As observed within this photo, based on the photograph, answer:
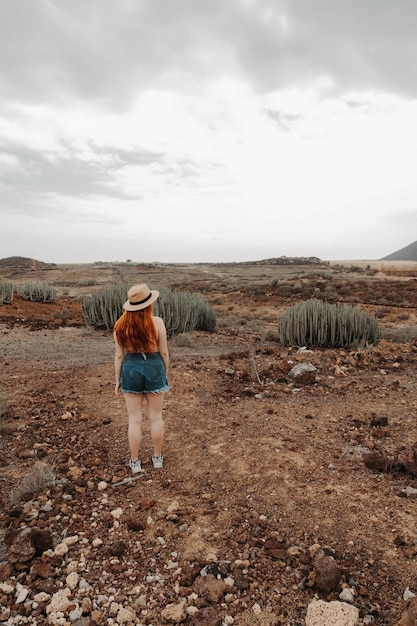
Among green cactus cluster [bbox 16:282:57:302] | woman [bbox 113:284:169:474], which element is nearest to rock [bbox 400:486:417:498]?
woman [bbox 113:284:169:474]

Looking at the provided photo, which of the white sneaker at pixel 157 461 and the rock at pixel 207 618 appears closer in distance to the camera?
the rock at pixel 207 618

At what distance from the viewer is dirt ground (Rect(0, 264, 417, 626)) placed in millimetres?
2311

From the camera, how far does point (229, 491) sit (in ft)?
10.6

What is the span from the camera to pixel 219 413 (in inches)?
193

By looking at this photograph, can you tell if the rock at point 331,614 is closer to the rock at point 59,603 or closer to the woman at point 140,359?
the rock at point 59,603

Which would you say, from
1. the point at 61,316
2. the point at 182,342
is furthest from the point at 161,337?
the point at 61,316

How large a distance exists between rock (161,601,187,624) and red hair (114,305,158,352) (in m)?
1.73

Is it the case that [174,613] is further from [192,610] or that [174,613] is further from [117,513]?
[117,513]

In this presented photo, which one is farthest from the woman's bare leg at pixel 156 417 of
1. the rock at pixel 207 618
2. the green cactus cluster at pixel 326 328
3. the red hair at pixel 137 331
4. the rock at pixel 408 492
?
the green cactus cluster at pixel 326 328

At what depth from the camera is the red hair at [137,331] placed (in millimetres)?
3270

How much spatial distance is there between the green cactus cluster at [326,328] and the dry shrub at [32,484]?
6.79 metres

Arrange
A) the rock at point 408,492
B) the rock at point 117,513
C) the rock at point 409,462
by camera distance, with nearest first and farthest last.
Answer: the rock at point 117,513
the rock at point 408,492
the rock at point 409,462

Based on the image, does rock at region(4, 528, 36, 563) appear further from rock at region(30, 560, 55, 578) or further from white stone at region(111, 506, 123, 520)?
white stone at region(111, 506, 123, 520)

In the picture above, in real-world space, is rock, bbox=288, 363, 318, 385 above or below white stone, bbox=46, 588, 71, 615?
above
